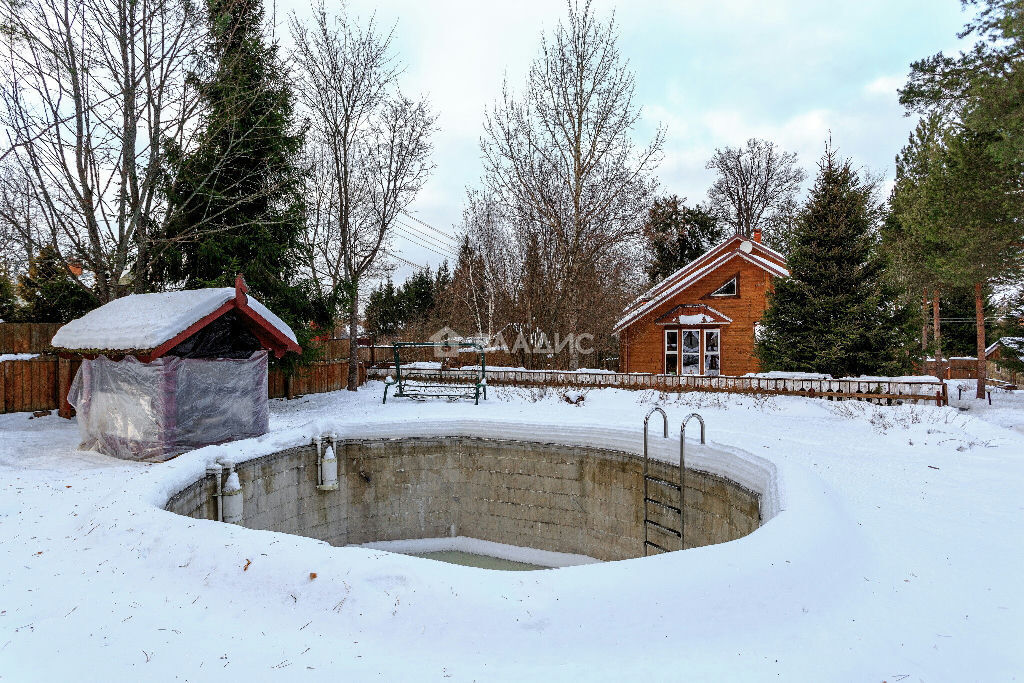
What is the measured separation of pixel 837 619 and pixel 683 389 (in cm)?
1226

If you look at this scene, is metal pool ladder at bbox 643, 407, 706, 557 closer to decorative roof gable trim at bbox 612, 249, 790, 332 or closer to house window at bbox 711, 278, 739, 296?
decorative roof gable trim at bbox 612, 249, 790, 332

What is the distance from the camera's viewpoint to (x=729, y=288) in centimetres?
2127

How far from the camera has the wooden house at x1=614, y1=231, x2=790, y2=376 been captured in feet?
68.1

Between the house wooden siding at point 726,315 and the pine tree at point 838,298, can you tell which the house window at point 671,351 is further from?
the pine tree at point 838,298

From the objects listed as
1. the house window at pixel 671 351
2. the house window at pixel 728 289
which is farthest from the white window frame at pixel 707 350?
Answer: the house window at pixel 728 289

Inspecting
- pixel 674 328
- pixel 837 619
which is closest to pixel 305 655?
pixel 837 619

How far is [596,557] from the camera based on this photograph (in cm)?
955

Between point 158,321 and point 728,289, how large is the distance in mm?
19445

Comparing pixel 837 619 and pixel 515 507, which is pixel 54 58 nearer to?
pixel 515 507

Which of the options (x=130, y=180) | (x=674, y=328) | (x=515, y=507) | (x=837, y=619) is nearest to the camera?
(x=837, y=619)

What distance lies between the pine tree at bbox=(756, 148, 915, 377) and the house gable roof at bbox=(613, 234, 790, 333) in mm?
4169

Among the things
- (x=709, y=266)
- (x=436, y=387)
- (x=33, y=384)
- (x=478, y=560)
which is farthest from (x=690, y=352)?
(x=33, y=384)

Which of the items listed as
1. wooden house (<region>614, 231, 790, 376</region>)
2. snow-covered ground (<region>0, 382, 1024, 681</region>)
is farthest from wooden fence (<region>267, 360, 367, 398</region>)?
wooden house (<region>614, 231, 790, 376</region>)

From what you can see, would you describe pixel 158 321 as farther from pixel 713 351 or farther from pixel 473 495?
pixel 713 351
